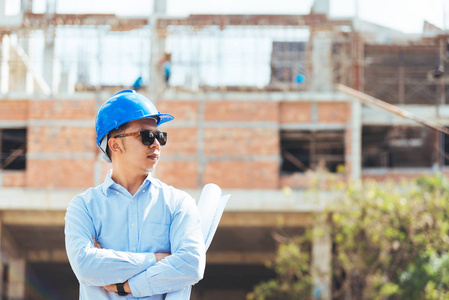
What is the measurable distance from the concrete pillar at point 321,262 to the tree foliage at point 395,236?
0.72 meters

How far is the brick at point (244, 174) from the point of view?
16.5 meters

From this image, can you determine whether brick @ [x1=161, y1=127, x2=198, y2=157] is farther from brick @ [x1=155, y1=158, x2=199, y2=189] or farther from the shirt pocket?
the shirt pocket

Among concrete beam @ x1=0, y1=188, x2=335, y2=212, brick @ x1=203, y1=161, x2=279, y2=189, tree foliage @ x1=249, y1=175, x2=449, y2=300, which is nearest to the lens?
tree foliage @ x1=249, y1=175, x2=449, y2=300

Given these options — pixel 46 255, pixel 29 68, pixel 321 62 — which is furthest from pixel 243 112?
pixel 29 68

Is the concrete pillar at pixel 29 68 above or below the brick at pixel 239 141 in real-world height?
above

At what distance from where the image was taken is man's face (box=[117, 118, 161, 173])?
→ 7.14ft

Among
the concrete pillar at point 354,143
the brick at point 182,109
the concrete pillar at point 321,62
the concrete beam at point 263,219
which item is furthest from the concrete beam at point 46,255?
the concrete pillar at point 321,62

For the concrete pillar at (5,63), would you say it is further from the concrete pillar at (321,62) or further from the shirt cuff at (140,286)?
the shirt cuff at (140,286)

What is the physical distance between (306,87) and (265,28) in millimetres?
1970

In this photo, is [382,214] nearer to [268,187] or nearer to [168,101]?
[268,187]

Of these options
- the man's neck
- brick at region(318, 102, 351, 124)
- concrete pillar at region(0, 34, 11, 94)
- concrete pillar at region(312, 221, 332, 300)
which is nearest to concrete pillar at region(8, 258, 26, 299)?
concrete pillar at region(0, 34, 11, 94)

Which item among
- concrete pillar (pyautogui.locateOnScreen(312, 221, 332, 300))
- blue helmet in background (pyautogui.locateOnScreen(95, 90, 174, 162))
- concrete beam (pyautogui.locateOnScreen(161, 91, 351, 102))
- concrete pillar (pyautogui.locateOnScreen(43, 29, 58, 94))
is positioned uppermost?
blue helmet in background (pyautogui.locateOnScreen(95, 90, 174, 162))

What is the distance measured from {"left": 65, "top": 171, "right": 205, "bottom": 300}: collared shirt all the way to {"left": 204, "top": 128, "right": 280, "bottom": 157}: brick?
565 inches

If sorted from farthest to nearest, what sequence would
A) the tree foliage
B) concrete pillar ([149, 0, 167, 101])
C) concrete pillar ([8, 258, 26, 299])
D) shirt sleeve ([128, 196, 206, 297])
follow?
1. concrete pillar ([8, 258, 26, 299])
2. concrete pillar ([149, 0, 167, 101])
3. the tree foliage
4. shirt sleeve ([128, 196, 206, 297])
